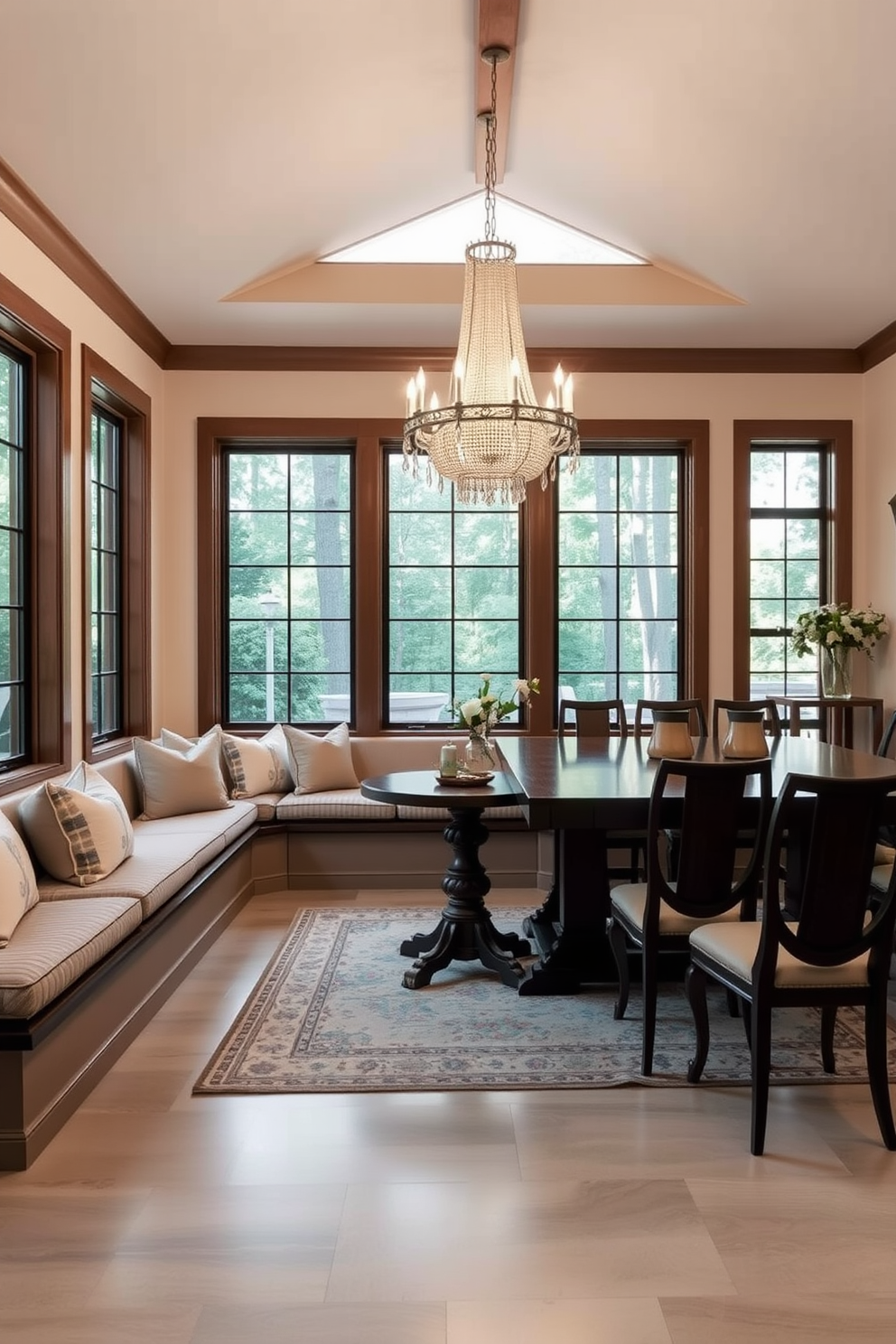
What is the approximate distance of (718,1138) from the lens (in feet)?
8.89

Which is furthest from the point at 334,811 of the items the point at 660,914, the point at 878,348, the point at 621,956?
the point at 878,348

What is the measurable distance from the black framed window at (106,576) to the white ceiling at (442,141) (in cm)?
77

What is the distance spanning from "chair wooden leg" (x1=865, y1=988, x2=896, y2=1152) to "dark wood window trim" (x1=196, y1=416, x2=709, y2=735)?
3.79 meters

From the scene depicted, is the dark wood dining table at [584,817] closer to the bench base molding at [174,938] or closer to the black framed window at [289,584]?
the bench base molding at [174,938]

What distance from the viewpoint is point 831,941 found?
2.72m

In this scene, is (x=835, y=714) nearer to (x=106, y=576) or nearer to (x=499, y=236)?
(x=499, y=236)

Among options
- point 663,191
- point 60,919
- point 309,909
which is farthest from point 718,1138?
point 663,191

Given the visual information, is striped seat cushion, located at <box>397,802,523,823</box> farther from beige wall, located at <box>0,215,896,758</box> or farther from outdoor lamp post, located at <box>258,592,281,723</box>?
beige wall, located at <box>0,215,896,758</box>

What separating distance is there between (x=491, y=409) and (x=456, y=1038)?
225 cm

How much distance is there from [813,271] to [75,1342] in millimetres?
5368

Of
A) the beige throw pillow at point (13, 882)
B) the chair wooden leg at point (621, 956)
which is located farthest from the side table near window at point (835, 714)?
the beige throw pillow at point (13, 882)

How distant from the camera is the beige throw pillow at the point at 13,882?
2.97 meters

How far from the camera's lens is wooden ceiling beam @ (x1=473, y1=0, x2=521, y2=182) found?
3.64m

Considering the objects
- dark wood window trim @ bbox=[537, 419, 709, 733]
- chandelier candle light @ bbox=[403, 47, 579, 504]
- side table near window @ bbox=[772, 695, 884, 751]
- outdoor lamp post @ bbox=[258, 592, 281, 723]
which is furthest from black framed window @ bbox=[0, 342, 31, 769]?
side table near window @ bbox=[772, 695, 884, 751]
